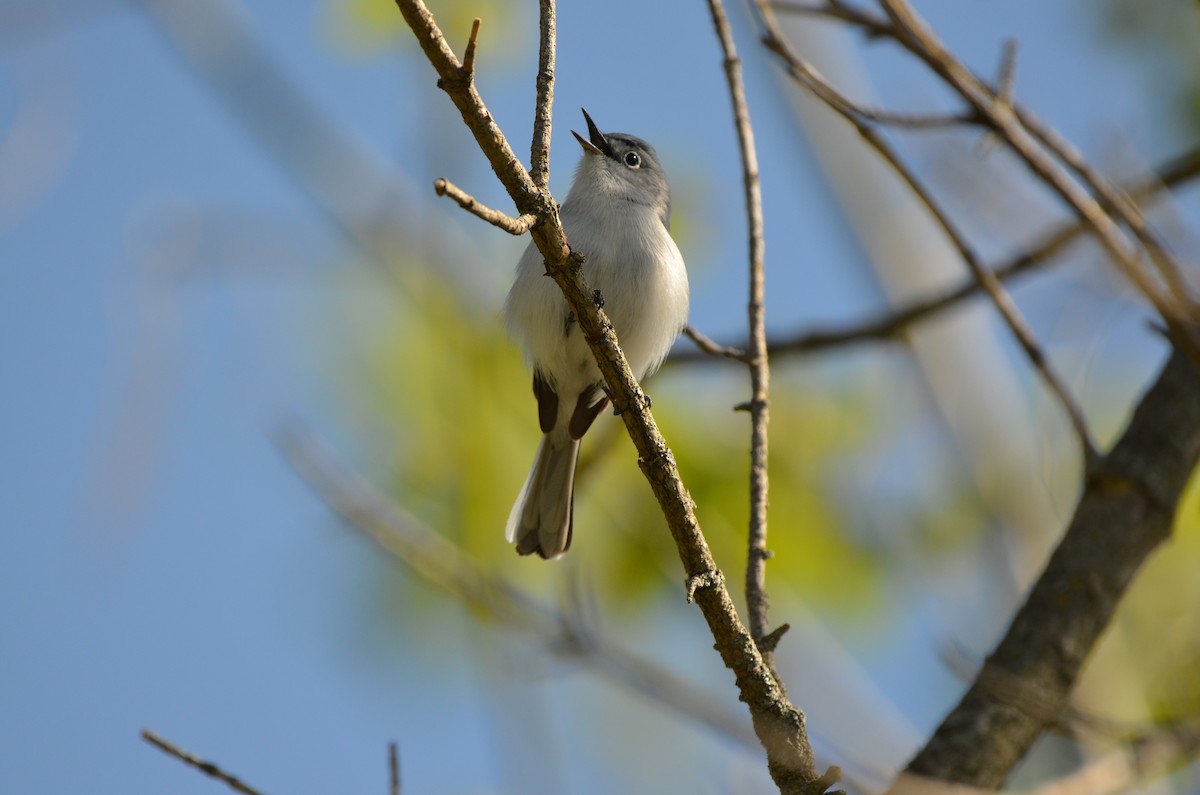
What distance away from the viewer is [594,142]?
508cm

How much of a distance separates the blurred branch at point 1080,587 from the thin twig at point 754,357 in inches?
22.2

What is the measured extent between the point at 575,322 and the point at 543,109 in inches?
70.2

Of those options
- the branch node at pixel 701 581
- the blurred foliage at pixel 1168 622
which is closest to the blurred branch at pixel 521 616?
the branch node at pixel 701 581

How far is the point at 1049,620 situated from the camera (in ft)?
10.2

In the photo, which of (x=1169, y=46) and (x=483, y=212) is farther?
(x=1169, y=46)

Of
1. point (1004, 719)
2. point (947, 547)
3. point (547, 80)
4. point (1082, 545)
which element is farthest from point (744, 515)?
point (547, 80)

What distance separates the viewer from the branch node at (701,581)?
2416 millimetres

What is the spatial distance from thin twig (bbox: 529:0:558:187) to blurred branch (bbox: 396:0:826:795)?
0.01 metres

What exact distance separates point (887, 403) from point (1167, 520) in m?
3.08

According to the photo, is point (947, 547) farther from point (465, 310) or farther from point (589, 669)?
point (589, 669)

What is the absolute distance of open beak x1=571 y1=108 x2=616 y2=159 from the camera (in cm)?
497

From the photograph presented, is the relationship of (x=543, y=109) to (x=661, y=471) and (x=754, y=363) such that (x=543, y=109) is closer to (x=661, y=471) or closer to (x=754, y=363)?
(x=661, y=471)

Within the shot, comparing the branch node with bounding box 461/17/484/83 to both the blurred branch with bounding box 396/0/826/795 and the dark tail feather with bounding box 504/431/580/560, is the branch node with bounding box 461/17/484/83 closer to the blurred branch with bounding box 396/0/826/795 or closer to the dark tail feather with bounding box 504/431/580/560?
the blurred branch with bounding box 396/0/826/795

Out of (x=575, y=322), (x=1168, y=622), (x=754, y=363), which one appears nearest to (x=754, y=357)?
(x=754, y=363)
